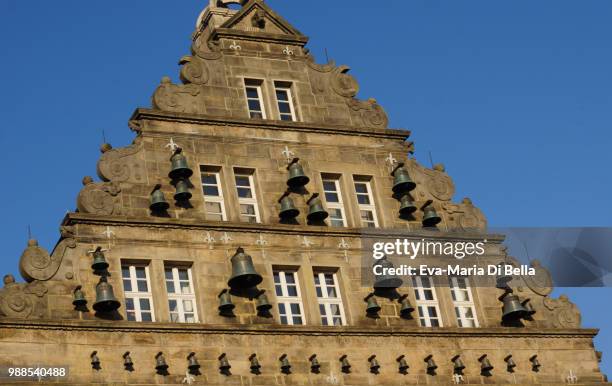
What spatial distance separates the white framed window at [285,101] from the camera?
4400 centimetres

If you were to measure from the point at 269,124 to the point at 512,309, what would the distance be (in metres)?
8.28

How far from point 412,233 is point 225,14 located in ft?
29.7

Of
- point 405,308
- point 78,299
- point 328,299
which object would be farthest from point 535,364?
point 78,299

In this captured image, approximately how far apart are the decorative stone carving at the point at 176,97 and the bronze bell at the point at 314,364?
7716mm

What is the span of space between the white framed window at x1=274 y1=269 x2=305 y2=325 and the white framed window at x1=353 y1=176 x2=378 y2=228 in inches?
118

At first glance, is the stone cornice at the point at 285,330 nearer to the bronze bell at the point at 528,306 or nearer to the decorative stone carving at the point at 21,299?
the decorative stone carving at the point at 21,299

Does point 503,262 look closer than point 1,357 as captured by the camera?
No

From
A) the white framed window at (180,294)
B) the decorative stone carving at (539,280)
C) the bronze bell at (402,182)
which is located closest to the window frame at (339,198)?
the bronze bell at (402,182)

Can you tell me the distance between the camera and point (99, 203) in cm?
3919

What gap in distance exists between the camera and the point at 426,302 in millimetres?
42312

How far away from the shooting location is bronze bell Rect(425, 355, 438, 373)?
40719mm

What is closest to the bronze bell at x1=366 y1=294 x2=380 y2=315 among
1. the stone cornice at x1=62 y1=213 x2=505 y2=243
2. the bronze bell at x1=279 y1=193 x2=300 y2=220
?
the stone cornice at x1=62 y1=213 x2=505 y2=243

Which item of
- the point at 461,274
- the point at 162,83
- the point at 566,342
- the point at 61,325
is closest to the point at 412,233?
the point at 461,274

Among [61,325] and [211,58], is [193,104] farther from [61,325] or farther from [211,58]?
[61,325]
